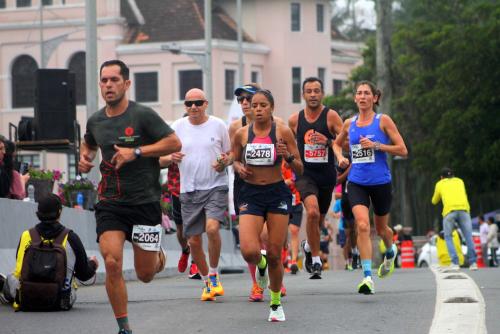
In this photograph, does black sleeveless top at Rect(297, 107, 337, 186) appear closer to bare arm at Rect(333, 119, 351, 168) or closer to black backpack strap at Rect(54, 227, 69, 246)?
bare arm at Rect(333, 119, 351, 168)

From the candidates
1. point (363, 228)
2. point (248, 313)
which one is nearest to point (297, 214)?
point (363, 228)

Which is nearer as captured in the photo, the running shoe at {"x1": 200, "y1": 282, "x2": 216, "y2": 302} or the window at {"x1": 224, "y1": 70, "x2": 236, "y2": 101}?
the running shoe at {"x1": 200, "y1": 282, "x2": 216, "y2": 302}

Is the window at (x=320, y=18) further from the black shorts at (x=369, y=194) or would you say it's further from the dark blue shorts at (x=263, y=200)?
the dark blue shorts at (x=263, y=200)

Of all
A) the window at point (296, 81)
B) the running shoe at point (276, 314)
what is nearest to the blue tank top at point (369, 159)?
the running shoe at point (276, 314)

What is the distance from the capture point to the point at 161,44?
266ft

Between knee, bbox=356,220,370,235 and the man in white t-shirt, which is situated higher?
the man in white t-shirt

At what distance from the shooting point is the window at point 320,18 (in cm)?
8594

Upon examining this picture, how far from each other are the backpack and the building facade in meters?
66.4

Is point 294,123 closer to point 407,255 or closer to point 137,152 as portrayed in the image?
point 137,152

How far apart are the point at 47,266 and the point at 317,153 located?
373 cm

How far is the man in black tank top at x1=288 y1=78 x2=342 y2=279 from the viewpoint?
15555 mm

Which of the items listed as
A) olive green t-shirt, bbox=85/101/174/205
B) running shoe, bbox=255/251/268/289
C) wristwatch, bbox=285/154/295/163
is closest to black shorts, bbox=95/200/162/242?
olive green t-shirt, bbox=85/101/174/205

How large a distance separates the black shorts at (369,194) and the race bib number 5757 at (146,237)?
4395mm

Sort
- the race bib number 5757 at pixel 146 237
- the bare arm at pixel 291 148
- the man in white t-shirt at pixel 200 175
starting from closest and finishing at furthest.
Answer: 1. the race bib number 5757 at pixel 146 237
2. the bare arm at pixel 291 148
3. the man in white t-shirt at pixel 200 175
